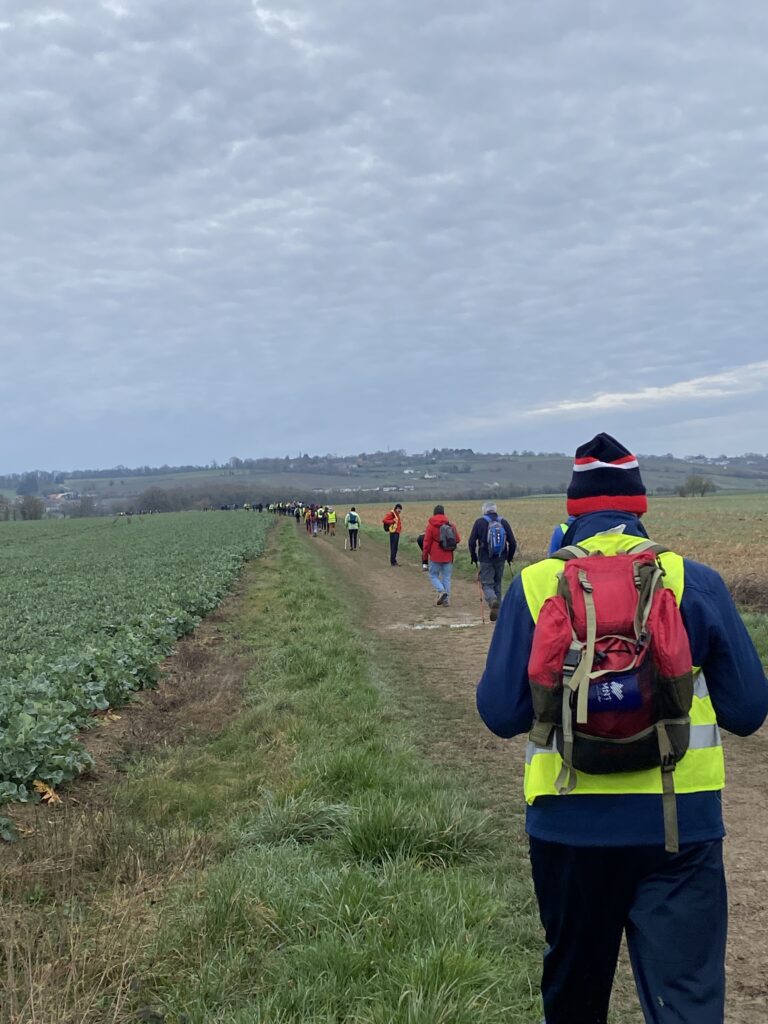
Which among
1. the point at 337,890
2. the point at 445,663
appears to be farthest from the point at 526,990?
the point at 445,663

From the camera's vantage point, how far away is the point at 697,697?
2.33 metres

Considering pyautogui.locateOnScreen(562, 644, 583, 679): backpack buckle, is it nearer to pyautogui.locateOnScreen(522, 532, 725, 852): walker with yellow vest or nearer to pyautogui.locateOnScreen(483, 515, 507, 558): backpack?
pyautogui.locateOnScreen(522, 532, 725, 852): walker with yellow vest

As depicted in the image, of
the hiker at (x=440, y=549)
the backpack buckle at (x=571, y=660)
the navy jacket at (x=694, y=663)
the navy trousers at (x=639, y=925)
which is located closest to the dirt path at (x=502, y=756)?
the hiker at (x=440, y=549)

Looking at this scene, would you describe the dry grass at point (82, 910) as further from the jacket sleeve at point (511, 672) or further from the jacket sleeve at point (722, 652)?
the jacket sleeve at point (722, 652)

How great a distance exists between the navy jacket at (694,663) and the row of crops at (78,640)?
14.1 feet

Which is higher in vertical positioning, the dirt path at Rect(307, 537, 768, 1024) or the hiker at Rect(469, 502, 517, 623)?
the hiker at Rect(469, 502, 517, 623)

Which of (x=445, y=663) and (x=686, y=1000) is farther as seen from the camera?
(x=445, y=663)

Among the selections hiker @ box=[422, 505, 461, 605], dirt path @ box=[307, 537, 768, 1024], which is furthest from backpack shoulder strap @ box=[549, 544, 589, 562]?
hiker @ box=[422, 505, 461, 605]

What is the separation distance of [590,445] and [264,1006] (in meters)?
2.39

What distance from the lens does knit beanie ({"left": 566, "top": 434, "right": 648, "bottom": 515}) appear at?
2580mm

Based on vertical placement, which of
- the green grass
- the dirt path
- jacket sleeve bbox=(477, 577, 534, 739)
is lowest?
the dirt path

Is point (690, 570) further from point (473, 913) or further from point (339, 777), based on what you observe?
point (339, 777)

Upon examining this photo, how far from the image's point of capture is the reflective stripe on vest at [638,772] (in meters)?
2.24

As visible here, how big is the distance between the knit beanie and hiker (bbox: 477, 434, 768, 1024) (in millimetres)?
135
